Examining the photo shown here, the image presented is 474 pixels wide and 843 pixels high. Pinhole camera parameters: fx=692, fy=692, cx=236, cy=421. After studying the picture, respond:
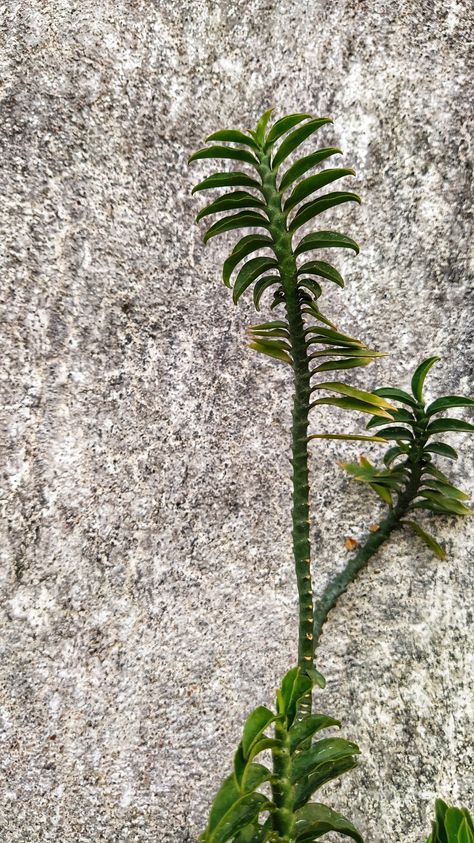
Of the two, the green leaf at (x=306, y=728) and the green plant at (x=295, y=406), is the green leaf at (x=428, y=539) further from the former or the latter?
the green leaf at (x=306, y=728)

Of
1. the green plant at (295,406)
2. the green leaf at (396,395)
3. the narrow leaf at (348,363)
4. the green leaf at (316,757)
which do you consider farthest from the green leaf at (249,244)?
the green leaf at (316,757)

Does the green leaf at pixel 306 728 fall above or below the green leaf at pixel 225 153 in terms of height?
below

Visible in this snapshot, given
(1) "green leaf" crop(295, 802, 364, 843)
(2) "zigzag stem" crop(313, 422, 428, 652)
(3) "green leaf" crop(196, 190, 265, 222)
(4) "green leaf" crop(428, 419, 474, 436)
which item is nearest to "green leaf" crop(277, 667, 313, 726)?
(1) "green leaf" crop(295, 802, 364, 843)

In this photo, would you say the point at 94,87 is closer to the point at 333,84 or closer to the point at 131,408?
the point at 333,84

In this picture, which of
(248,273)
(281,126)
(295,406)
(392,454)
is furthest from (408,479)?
(281,126)

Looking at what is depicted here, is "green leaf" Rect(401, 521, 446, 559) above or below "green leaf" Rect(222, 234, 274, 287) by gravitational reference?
below

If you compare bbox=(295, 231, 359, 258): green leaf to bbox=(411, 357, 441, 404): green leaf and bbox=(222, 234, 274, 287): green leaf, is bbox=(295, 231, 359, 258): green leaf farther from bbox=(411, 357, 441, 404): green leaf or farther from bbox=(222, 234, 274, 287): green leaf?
bbox=(411, 357, 441, 404): green leaf
